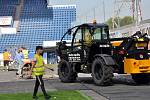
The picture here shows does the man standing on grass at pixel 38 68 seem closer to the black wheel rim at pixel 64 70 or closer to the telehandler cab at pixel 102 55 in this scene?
the telehandler cab at pixel 102 55

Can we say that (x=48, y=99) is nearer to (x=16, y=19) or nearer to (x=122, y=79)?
(x=122, y=79)

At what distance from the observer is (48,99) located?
14.0 metres

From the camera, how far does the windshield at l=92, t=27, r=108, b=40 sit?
64.4ft

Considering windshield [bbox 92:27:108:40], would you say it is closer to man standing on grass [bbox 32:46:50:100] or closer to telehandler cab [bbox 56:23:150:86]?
telehandler cab [bbox 56:23:150:86]

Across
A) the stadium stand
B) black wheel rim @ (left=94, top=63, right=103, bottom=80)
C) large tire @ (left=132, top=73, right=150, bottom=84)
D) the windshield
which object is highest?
the stadium stand

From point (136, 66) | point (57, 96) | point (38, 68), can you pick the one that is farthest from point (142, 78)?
point (38, 68)

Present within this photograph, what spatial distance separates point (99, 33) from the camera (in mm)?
19797

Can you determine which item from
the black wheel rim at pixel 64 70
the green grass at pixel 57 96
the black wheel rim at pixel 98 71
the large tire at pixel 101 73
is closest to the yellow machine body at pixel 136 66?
the large tire at pixel 101 73

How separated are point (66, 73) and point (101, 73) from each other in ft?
9.43

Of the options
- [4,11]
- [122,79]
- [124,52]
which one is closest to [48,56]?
[4,11]

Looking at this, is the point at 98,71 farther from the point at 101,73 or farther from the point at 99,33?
the point at 99,33

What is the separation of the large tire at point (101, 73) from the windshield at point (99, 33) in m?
1.49

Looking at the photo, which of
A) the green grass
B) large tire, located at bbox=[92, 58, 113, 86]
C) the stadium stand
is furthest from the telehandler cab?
the stadium stand

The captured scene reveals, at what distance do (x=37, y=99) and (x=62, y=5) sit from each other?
45979 mm
